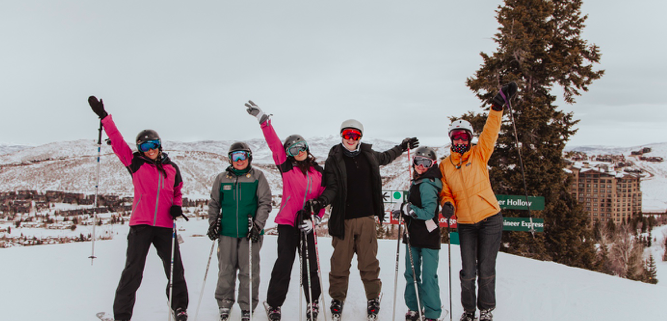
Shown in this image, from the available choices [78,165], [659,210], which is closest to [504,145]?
[78,165]

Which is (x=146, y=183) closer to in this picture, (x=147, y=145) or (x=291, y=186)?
(x=147, y=145)

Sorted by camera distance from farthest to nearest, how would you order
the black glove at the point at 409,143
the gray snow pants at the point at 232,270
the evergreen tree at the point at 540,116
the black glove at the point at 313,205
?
the evergreen tree at the point at 540,116
the black glove at the point at 409,143
the gray snow pants at the point at 232,270
the black glove at the point at 313,205

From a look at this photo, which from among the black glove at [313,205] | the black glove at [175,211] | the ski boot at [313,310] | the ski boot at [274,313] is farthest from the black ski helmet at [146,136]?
the ski boot at [313,310]

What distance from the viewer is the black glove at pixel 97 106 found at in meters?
3.74

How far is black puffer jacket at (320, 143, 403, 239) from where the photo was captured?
4.09 meters

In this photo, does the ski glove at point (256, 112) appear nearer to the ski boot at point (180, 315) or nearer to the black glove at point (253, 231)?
the black glove at point (253, 231)

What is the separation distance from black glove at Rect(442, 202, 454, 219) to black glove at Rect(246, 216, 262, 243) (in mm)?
1969

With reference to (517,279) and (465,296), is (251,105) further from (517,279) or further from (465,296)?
(517,279)

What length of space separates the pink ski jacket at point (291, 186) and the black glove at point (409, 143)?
127 centimetres

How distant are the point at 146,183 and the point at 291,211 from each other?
1.57 m

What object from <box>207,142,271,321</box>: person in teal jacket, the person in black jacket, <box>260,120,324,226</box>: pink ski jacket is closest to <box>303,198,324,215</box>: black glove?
the person in black jacket

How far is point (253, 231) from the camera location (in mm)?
4051

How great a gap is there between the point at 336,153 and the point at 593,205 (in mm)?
131134

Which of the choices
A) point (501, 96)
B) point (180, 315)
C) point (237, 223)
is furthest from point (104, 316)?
point (501, 96)
